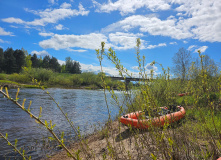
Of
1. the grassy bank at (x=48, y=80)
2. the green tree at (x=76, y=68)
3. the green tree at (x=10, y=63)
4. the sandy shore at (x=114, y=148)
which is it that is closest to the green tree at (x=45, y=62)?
the green tree at (x=76, y=68)

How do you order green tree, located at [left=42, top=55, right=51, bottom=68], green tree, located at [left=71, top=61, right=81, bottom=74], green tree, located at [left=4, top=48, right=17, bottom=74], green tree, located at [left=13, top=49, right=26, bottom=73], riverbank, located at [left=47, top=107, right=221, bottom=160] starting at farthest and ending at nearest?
green tree, located at [left=71, top=61, right=81, bottom=74] → green tree, located at [left=42, top=55, right=51, bottom=68] → green tree, located at [left=13, top=49, right=26, bottom=73] → green tree, located at [left=4, top=48, right=17, bottom=74] → riverbank, located at [left=47, top=107, right=221, bottom=160]

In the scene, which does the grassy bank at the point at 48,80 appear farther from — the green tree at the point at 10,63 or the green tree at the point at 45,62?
the green tree at the point at 45,62

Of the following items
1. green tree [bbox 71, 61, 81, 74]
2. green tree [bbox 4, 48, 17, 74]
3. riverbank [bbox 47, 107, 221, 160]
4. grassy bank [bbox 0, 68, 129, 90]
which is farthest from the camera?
green tree [bbox 71, 61, 81, 74]

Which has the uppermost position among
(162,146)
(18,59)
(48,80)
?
(18,59)

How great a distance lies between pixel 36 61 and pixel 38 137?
6965cm

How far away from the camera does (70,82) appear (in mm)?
47406

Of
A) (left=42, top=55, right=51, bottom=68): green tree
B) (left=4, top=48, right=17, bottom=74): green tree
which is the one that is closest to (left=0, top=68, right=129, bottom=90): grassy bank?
→ (left=4, top=48, right=17, bottom=74): green tree

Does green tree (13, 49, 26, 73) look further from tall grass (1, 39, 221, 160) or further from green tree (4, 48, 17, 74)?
tall grass (1, 39, 221, 160)

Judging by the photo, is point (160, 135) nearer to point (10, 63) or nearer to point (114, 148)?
point (114, 148)

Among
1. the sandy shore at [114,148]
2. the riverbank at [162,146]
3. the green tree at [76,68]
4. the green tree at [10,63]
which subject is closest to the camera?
the riverbank at [162,146]

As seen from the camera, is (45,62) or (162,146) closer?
(162,146)

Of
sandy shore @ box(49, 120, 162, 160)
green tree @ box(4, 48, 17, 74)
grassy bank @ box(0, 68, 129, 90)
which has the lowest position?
sandy shore @ box(49, 120, 162, 160)

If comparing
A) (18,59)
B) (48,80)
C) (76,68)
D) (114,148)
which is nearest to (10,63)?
(18,59)

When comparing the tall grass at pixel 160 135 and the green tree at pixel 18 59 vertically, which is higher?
the green tree at pixel 18 59
